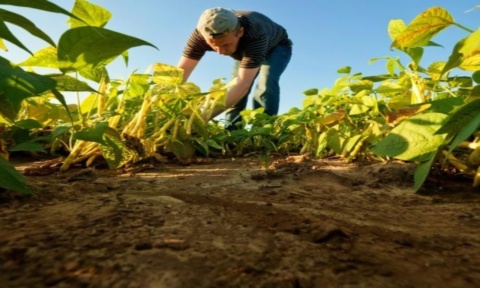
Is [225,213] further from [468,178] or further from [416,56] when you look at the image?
[416,56]

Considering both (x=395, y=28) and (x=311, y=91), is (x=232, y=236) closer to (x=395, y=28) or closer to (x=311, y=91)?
(x=395, y=28)

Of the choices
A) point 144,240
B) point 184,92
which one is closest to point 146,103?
point 184,92

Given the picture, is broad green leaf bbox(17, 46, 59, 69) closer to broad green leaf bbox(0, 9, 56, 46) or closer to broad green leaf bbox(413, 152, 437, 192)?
broad green leaf bbox(0, 9, 56, 46)

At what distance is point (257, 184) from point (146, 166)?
51cm

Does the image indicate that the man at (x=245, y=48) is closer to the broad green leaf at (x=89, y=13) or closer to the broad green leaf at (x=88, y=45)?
the broad green leaf at (x=89, y=13)

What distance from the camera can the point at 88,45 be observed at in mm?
899

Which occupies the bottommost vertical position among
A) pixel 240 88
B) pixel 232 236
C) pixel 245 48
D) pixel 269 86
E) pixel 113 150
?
pixel 232 236

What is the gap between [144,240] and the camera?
1.88 ft

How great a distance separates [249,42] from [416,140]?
8.95 feet

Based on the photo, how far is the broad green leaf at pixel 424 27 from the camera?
1132mm

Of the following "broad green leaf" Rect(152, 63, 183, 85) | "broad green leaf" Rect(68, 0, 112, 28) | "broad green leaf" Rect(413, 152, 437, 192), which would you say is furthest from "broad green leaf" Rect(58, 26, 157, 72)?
"broad green leaf" Rect(413, 152, 437, 192)

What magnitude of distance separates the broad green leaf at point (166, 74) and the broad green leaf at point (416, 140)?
976 millimetres

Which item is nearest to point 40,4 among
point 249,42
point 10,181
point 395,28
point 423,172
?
point 10,181

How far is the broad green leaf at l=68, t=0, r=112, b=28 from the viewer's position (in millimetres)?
1160
